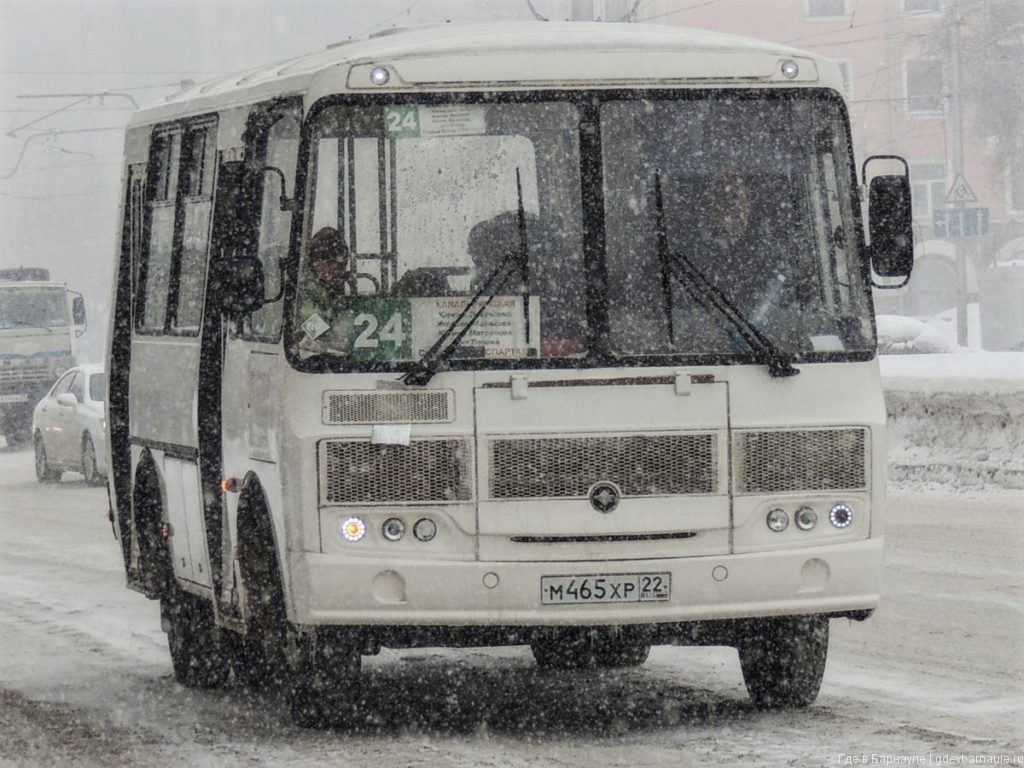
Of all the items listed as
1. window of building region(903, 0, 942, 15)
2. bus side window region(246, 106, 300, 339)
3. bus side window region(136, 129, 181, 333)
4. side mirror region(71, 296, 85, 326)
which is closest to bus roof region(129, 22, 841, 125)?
bus side window region(246, 106, 300, 339)

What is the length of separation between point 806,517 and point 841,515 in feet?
0.45

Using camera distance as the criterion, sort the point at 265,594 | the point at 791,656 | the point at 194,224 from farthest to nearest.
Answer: the point at 194,224, the point at 265,594, the point at 791,656

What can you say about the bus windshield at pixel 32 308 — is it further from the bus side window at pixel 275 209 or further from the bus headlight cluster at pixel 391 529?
the bus headlight cluster at pixel 391 529

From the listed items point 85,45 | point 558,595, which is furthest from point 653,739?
point 85,45

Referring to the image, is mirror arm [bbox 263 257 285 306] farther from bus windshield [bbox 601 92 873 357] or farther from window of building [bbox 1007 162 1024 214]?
window of building [bbox 1007 162 1024 214]

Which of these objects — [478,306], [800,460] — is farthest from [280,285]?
[800,460]


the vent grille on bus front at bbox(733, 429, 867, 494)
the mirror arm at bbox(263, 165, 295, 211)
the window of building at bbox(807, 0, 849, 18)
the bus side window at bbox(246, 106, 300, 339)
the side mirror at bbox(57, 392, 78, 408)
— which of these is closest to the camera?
the vent grille on bus front at bbox(733, 429, 867, 494)

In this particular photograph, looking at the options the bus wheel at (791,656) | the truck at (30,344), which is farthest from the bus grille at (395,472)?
the truck at (30,344)

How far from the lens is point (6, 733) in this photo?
902 centimetres

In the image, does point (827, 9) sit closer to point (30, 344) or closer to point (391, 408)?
point (30, 344)

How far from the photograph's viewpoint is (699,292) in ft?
27.8

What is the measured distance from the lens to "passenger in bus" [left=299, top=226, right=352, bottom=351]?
8.48 m

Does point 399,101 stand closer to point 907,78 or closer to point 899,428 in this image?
point 899,428

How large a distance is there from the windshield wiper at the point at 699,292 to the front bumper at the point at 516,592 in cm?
76
